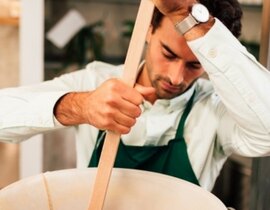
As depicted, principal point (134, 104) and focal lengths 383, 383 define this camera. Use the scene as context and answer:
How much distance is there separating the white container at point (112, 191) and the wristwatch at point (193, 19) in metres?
0.25

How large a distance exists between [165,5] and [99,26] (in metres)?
1.17

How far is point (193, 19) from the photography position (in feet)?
1.98

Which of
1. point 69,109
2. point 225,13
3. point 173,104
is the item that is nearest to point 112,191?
point 69,109

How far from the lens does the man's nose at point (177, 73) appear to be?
0.79 metres

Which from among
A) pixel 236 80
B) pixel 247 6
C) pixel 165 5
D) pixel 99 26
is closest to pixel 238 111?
pixel 236 80

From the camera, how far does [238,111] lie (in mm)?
663

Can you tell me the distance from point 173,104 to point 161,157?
0.13 meters

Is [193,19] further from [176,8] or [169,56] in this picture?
[169,56]

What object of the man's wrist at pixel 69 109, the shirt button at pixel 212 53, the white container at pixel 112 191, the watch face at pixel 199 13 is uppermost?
the watch face at pixel 199 13

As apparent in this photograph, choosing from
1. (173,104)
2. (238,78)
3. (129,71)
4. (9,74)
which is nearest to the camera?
(129,71)

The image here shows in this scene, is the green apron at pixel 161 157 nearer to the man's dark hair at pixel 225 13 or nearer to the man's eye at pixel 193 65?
the man's eye at pixel 193 65

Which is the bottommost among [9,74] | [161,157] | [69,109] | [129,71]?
[9,74]

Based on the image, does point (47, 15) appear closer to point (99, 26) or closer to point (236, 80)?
point (99, 26)

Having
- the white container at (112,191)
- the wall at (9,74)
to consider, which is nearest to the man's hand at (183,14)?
the white container at (112,191)
